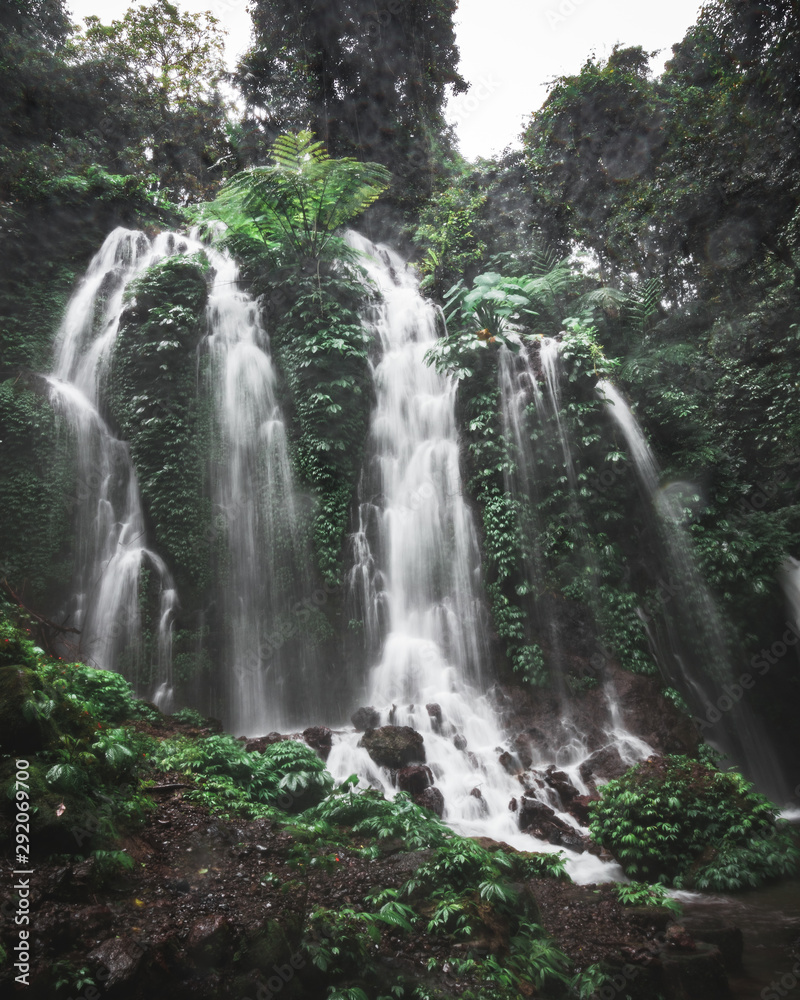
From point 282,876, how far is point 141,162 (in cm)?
2150

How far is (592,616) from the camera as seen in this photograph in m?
9.38

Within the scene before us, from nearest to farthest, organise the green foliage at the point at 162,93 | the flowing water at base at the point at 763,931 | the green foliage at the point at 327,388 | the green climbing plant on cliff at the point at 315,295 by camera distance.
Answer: the flowing water at base at the point at 763,931 < the green foliage at the point at 327,388 < the green climbing plant on cliff at the point at 315,295 < the green foliage at the point at 162,93

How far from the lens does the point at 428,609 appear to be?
10.0 metres

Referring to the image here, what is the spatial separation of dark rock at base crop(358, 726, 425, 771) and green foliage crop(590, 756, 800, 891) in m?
2.33

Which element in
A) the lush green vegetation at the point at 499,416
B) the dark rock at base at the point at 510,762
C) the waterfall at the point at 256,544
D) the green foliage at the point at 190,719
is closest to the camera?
the lush green vegetation at the point at 499,416

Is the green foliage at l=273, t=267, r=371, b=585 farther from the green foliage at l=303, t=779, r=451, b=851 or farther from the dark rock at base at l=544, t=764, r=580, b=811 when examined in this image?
the green foliage at l=303, t=779, r=451, b=851

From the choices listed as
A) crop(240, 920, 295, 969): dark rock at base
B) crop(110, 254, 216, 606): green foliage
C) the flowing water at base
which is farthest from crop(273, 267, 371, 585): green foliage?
crop(240, 920, 295, 969): dark rock at base

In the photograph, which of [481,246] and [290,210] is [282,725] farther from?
[481,246]

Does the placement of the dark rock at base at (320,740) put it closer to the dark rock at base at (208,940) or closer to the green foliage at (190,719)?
the green foliage at (190,719)

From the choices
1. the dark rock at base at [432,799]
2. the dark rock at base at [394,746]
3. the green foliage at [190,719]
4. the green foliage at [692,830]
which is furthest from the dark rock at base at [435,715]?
the green foliage at [190,719]

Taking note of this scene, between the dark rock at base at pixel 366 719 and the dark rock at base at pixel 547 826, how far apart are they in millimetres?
2515

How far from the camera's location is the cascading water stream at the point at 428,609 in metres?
7.22

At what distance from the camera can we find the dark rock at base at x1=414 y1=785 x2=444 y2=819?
21.8 ft

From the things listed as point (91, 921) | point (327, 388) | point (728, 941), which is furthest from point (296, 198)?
point (728, 941)
